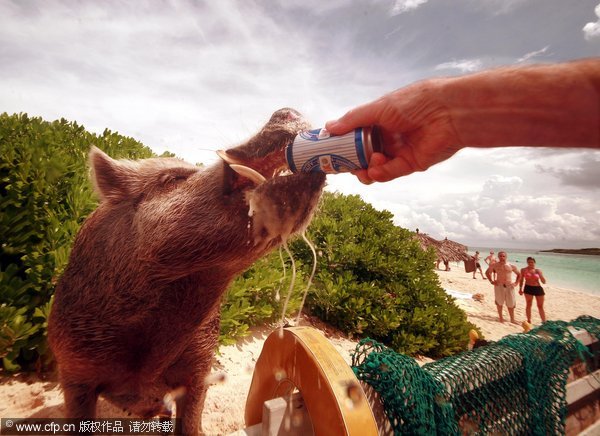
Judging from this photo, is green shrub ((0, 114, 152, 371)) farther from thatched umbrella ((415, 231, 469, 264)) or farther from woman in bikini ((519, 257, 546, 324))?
thatched umbrella ((415, 231, 469, 264))

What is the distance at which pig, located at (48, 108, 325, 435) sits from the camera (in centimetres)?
147

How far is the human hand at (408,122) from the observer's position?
4.21 ft

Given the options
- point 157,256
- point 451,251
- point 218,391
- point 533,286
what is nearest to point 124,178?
point 157,256

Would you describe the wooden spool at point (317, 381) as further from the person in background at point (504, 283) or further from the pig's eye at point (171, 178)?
the person in background at point (504, 283)

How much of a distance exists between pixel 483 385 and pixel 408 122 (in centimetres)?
155

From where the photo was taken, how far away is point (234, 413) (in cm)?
308

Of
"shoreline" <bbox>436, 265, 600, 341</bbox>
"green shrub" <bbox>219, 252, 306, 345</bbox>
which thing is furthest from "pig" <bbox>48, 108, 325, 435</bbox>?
"shoreline" <bbox>436, 265, 600, 341</bbox>

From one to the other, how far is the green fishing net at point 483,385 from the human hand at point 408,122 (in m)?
0.86

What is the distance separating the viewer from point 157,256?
1.70m

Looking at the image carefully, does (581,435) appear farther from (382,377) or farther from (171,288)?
(171,288)

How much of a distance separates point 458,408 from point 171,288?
1695 millimetres

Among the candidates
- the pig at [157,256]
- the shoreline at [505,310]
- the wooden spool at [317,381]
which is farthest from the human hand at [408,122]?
the shoreline at [505,310]

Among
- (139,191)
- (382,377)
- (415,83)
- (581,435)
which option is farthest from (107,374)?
(581,435)

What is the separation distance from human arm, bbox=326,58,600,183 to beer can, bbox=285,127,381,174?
0.15ft
